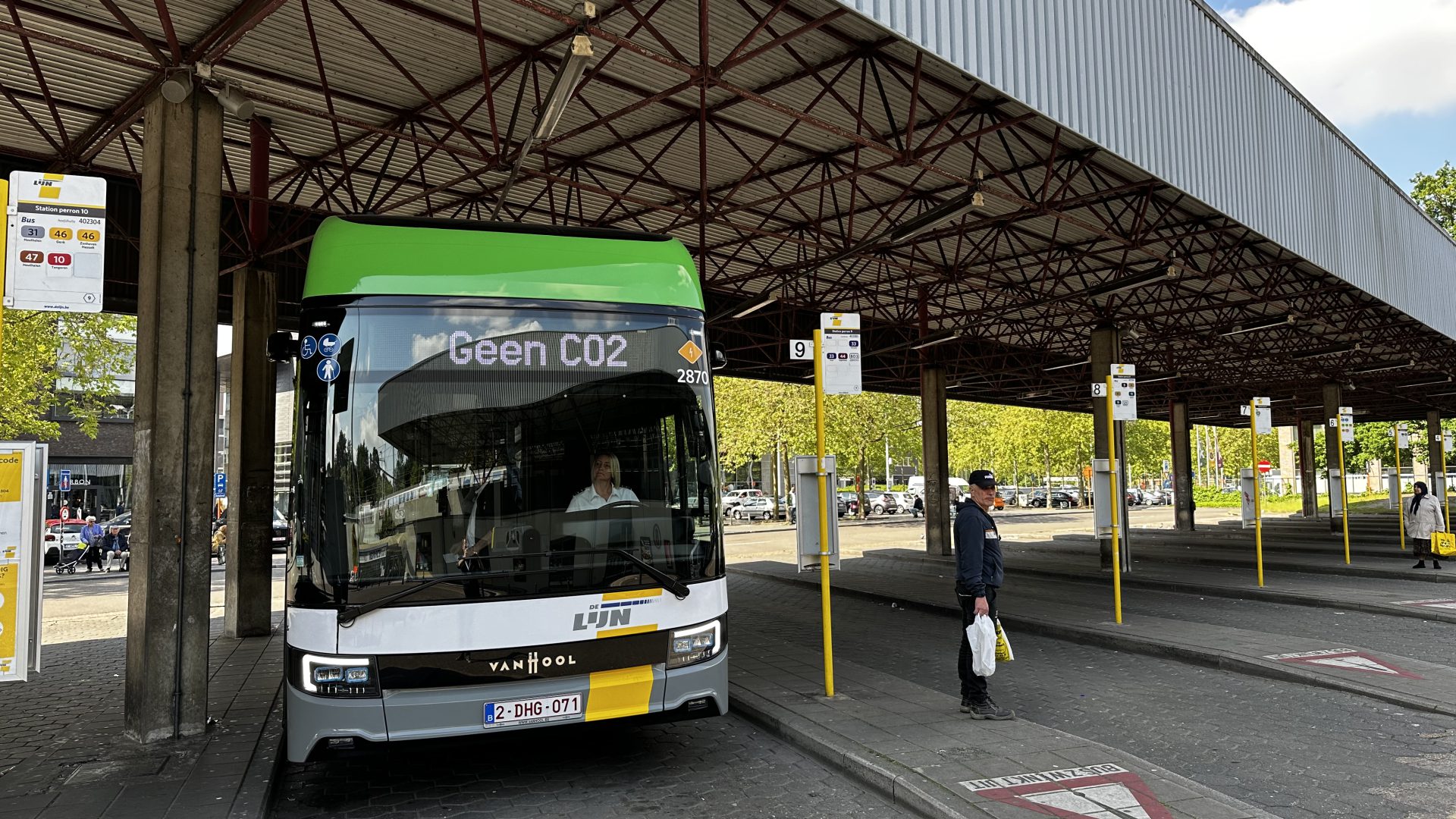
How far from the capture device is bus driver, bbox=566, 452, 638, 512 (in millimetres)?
5805

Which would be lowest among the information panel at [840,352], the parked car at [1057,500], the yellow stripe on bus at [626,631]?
the parked car at [1057,500]

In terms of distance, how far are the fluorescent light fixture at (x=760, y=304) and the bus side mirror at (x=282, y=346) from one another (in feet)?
41.9

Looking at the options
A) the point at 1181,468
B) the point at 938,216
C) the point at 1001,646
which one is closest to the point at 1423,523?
the point at 938,216

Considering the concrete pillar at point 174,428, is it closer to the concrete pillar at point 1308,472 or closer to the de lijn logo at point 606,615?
the de lijn logo at point 606,615

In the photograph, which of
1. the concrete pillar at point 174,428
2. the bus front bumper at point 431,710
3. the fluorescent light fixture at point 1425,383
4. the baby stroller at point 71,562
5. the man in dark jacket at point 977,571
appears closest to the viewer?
the bus front bumper at point 431,710

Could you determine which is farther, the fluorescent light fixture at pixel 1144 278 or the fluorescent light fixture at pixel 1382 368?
the fluorescent light fixture at pixel 1382 368

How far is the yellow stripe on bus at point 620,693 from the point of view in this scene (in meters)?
5.64

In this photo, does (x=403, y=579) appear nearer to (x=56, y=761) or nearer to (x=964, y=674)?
(x=56, y=761)

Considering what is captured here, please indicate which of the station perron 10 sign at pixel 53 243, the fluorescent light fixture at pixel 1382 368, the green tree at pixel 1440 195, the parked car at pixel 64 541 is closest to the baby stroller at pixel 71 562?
the parked car at pixel 64 541

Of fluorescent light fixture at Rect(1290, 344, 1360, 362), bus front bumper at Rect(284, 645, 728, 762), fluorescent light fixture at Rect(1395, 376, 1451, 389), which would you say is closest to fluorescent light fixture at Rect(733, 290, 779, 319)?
bus front bumper at Rect(284, 645, 728, 762)

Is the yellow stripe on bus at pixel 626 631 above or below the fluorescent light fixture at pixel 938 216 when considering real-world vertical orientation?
below

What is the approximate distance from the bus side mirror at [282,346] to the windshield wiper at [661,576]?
2.35 m

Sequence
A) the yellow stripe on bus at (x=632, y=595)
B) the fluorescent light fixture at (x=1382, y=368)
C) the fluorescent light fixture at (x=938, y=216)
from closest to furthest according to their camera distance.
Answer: the yellow stripe on bus at (x=632, y=595) < the fluorescent light fixture at (x=938, y=216) < the fluorescent light fixture at (x=1382, y=368)

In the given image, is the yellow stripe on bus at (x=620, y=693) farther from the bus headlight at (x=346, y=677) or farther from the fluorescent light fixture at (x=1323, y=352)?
the fluorescent light fixture at (x=1323, y=352)
